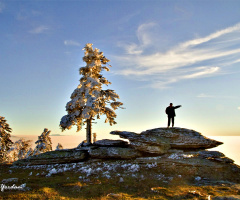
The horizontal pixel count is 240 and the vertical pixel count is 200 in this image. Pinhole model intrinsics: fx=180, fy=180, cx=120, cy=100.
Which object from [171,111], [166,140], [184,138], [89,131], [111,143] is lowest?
[111,143]

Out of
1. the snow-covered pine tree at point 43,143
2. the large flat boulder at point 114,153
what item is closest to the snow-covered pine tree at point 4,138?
the snow-covered pine tree at point 43,143

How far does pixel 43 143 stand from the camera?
36.6 m

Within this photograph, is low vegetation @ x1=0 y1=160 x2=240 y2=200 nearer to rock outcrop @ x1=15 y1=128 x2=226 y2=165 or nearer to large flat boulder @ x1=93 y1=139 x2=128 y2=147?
rock outcrop @ x1=15 y1=128 x2=226 y2=165

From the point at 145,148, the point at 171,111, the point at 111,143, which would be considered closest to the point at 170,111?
the point at 171,111

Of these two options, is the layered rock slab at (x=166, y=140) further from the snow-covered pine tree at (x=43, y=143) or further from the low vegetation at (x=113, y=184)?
the snow-covered pine tree at (x=43, y=143)

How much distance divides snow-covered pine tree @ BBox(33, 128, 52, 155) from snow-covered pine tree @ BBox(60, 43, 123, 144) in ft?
49.3

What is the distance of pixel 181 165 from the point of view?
649 inches

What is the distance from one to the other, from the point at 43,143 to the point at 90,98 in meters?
19.8

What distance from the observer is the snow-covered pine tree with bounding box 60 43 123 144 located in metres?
23.4

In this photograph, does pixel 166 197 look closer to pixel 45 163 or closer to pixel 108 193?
pixel 108 193

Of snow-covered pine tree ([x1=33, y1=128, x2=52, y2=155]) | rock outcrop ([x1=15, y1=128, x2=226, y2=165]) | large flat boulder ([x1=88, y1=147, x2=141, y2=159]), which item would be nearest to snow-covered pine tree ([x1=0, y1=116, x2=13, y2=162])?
snow-covered pine tree ([x1=33, y1=128, x2=52, y2=155])

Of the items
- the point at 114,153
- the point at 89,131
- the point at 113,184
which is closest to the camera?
the point at 113,184

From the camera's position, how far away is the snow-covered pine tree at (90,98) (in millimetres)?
23441

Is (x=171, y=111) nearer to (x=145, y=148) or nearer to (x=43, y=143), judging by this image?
(x=145, y=148)
